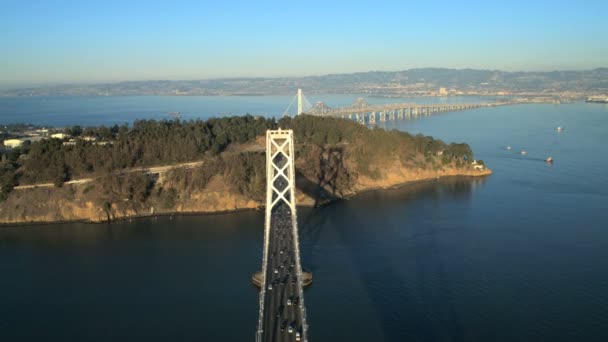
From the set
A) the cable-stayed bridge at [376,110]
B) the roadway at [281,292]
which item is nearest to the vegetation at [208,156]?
the roadway at [281,292]

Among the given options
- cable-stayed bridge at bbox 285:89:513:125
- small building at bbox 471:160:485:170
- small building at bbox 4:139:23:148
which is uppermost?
cable-stayed bridge at bbox 285:89:513:125

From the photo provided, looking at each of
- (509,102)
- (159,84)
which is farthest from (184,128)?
(159,84)

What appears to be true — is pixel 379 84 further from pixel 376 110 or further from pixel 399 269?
pixel 399 269

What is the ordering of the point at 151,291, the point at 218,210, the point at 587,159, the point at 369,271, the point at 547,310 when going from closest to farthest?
1. the point at 547,310
2. the point at 151,291
3. the point at 369,271
4. the point at 218,210
5. the point at 587,159

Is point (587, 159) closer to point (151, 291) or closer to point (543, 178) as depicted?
point (543, 178)

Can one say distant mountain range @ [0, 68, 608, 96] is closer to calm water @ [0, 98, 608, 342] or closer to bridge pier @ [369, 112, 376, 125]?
bridge pier @ [369, 112, 376, 125]

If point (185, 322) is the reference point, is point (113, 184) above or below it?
above

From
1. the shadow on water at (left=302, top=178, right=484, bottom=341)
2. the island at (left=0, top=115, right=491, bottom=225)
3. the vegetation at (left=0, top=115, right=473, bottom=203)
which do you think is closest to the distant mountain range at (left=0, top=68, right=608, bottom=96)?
the vegetation at (left=0, top=115, right=473, bottom=203)

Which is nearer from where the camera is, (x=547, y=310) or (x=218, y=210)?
(x=547, y=310)
